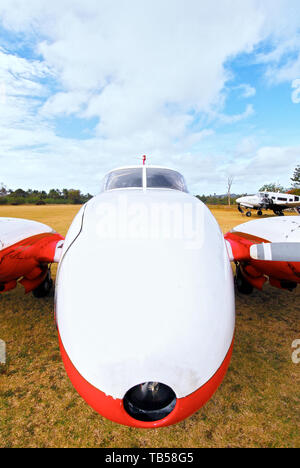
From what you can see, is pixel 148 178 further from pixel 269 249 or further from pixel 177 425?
pixel 177 425

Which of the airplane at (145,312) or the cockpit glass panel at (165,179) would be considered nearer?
the airplane at (145,312)

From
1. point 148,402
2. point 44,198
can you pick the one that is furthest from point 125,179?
point 44,198

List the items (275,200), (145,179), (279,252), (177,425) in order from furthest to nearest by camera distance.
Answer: (275,200) → (145,179) → (279,252) → (177,425)

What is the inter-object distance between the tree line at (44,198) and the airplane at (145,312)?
159 ft

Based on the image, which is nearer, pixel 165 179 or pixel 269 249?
pixel 269 249

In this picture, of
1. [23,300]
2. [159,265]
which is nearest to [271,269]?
[159,265]

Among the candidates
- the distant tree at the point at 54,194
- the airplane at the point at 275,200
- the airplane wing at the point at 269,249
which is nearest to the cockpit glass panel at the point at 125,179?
the airplane wing at the point at 269,249

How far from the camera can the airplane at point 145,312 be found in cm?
110

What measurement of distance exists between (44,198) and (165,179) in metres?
62.2

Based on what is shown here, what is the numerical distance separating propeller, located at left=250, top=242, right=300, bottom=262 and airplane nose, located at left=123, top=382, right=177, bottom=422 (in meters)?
2.00

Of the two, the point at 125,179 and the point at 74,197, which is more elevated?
the point at 74,197

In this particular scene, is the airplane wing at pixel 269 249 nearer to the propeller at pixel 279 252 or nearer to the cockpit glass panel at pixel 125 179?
the propeller at pixel 279 252

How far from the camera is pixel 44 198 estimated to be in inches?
2255
